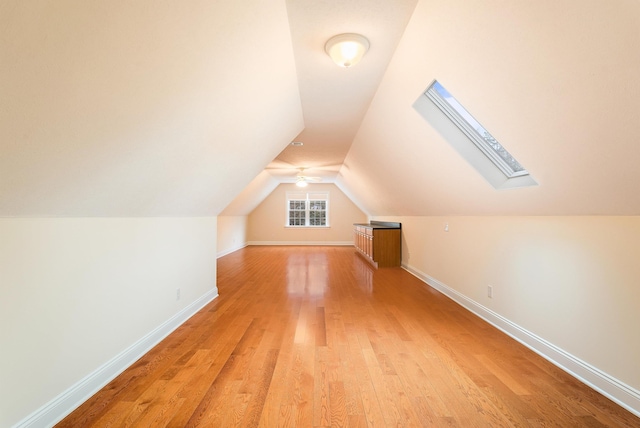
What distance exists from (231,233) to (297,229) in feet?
9.05

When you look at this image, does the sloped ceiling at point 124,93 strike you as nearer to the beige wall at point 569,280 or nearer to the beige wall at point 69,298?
the beige wall at point 69,298

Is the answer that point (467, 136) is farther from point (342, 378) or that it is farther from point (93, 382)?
point (93, 382)

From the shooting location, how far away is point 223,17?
161 centimetres

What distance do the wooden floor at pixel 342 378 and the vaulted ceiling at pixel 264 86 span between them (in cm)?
121

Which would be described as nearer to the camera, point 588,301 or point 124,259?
point 588,301

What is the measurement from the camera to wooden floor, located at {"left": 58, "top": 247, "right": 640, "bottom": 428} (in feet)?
5.87

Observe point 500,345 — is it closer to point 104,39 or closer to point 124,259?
point 124,259

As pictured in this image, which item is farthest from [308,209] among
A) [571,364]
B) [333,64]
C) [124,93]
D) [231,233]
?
[124,93]

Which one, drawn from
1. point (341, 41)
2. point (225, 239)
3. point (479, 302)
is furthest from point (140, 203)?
point (225, 239)

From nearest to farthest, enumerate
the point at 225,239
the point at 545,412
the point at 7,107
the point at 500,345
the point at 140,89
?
the point at 7,107
the point at 140,89
the point at 545,412
the point at 500,345
the point at 225,239

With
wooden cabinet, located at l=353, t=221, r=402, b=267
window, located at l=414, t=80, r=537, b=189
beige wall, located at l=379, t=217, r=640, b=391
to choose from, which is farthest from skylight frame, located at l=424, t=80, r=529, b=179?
wooden cabinet, located at l=353, t=221, r=402, b=267

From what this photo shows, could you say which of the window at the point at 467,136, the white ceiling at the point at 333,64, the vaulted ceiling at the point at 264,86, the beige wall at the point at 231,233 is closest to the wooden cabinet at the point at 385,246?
the white ceiling at the point at 333,64

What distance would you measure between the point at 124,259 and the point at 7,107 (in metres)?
1.54

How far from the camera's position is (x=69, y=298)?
1852 mm
